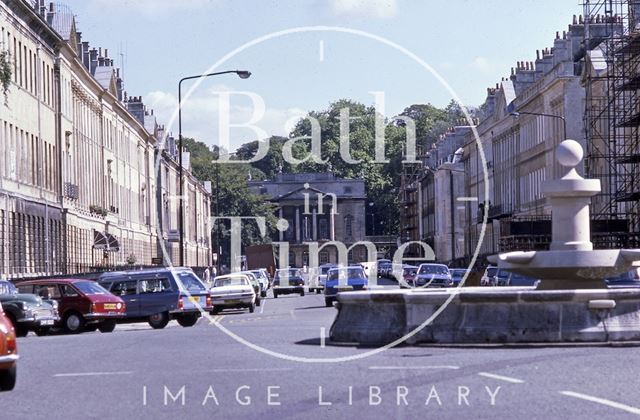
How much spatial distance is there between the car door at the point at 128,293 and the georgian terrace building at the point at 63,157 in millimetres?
14934

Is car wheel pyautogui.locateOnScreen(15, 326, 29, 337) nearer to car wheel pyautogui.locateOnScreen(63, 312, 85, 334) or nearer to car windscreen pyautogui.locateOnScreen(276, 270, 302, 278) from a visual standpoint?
car wheel pyautogui.locateOnScreen(63, 312, 85, 334)

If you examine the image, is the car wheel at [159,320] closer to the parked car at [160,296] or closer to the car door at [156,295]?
the parked car at [160,296]

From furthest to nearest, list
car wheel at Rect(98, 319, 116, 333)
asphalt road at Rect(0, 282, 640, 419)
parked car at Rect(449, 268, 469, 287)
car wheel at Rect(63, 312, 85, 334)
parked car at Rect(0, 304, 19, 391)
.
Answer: parked car at Rect(449, 268, 469, 287)
car wheel at Rect(98, 319, 116, 333)
car wheel at Rect(63, 312, 85, 334)
parked car at Rect(0, 304, 19, 391)
asphalt road at Rect(0, 282, 640, 419)

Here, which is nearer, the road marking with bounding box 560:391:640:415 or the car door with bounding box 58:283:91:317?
the road marking with bounding box 560:391:640:415

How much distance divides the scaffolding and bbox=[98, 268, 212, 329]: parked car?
907 inches

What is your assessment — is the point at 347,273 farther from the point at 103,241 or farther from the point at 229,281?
the point at 103,241

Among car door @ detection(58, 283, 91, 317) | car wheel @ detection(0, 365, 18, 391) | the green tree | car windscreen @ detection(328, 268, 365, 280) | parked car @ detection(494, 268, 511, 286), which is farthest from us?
the green tree

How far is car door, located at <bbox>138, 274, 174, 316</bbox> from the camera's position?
41812 millimetres

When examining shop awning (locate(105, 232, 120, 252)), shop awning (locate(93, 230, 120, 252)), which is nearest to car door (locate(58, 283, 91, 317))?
shop awning (locate(93, 230, 120, 252))

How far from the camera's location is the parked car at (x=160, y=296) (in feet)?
137

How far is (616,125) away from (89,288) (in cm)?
3064

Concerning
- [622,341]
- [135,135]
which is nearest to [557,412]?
[622,341]

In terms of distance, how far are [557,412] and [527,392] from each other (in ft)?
5.85

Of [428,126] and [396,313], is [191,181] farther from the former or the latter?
[396,313]
